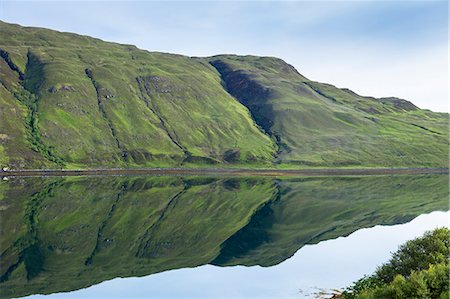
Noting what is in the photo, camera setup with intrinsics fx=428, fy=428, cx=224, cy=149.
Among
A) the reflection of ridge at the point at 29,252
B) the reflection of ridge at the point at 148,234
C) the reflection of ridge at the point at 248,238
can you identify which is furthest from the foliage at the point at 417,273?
the reflection of ridge at the point at 29,252

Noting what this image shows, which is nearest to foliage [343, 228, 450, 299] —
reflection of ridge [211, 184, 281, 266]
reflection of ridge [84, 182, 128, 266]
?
reflection of ridge [211, 184, 281, 266]

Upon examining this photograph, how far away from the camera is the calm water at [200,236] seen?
168 ft

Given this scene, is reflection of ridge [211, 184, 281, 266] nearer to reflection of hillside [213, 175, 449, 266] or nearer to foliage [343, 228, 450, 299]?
reflection of hillside [213, 175, 449, 266]

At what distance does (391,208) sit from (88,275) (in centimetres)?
9040

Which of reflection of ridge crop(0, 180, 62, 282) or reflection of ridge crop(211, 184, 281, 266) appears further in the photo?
reflection of ridge crop(211, 184, 281, 266)

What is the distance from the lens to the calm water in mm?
51156

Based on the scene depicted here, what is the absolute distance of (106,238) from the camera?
70812 mm

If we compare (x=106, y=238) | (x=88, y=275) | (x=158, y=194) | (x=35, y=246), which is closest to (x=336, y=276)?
(x=88, y=275)

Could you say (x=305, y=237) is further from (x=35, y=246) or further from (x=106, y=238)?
(x=35, y=246)

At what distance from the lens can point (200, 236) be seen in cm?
7569

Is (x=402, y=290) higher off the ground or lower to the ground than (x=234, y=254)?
higher

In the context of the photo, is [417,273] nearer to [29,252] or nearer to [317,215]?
[29,252]

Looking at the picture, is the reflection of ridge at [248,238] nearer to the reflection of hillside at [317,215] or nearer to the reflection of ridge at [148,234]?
the reflection of hillside at [317,215]

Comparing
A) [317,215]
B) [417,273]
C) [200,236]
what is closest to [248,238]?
[200,236]
